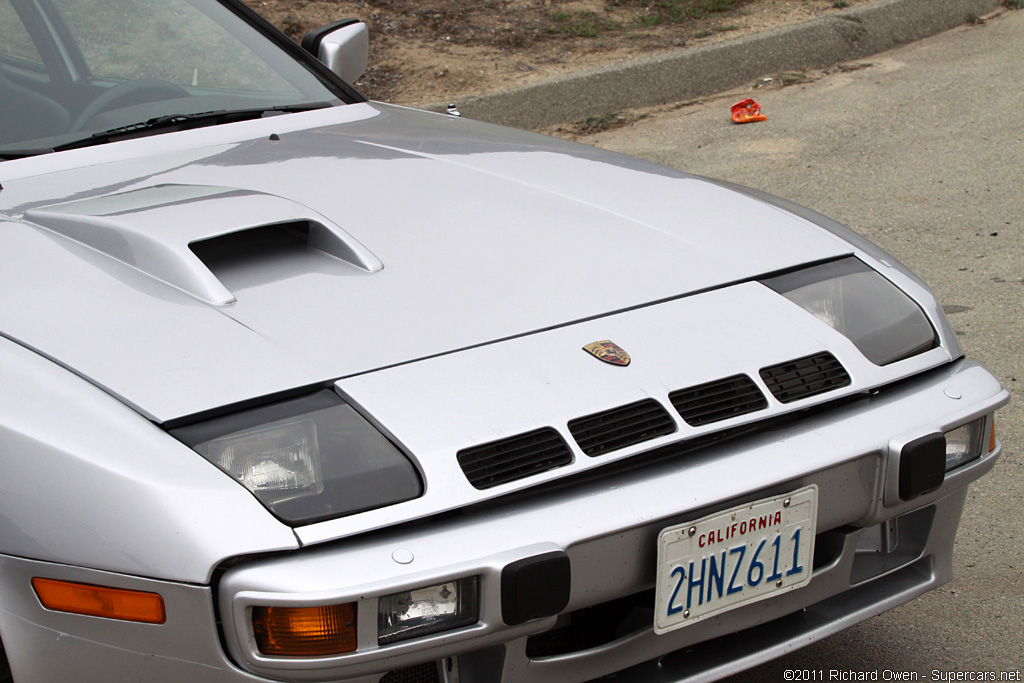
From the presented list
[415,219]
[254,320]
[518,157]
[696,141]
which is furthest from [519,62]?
[254,320]

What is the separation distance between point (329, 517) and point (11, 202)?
1.11 metres

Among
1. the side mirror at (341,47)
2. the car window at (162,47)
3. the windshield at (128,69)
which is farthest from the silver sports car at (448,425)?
the side mirror at (341,47)

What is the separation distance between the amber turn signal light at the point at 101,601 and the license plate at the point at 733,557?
0.70 metres

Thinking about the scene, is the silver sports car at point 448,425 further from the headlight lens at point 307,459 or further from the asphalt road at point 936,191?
the asphalt road at point 936,191

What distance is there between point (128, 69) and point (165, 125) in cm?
28

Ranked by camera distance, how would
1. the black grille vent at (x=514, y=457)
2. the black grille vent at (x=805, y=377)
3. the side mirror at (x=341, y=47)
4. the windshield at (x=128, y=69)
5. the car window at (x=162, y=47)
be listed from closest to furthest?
the black grille vent at (x=514, y=457)
the black grille vent at (x=805, y=377)
the windshield at (x=128, y=69)
the car window at (x=162, y=47)
the side mirror at (x=341, y=47)

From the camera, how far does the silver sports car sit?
1384mm

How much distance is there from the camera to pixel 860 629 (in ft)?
7.51

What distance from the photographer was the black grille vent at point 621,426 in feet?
5.08

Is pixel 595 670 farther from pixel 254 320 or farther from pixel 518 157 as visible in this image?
pixel 518 157

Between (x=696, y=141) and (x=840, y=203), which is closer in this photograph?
(x=840, y=203)

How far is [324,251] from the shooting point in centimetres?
189

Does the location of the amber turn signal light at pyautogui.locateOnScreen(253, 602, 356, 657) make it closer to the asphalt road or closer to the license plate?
the license plate
